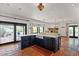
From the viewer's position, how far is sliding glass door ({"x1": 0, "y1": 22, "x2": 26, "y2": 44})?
2129mm

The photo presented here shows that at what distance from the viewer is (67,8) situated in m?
2.11

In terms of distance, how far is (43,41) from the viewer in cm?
237

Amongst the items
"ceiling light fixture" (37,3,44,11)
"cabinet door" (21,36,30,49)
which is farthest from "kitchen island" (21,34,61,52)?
"ceiling light fixture" (37,3,44,11)

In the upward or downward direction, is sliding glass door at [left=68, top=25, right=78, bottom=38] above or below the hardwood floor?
above

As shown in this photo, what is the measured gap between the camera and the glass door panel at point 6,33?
2.12m

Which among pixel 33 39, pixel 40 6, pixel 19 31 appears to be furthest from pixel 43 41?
pixel 40 6

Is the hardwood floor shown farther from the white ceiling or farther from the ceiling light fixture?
the ceiling light fixture

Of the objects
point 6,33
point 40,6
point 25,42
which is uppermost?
point 40,6

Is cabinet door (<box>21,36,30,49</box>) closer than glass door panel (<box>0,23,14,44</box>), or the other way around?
glass door panel (<box>0,23,14,44</box>)

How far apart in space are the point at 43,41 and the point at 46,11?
79 cm

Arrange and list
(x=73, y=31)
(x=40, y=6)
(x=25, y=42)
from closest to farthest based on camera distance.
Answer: (x=40, y=6) → (x=73, y=31) → (x=25, y=42)

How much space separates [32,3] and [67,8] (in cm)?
83

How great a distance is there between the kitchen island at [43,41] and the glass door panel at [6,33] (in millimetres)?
315

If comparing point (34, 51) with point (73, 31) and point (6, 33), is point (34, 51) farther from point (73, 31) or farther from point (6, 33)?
point (73, 31)
